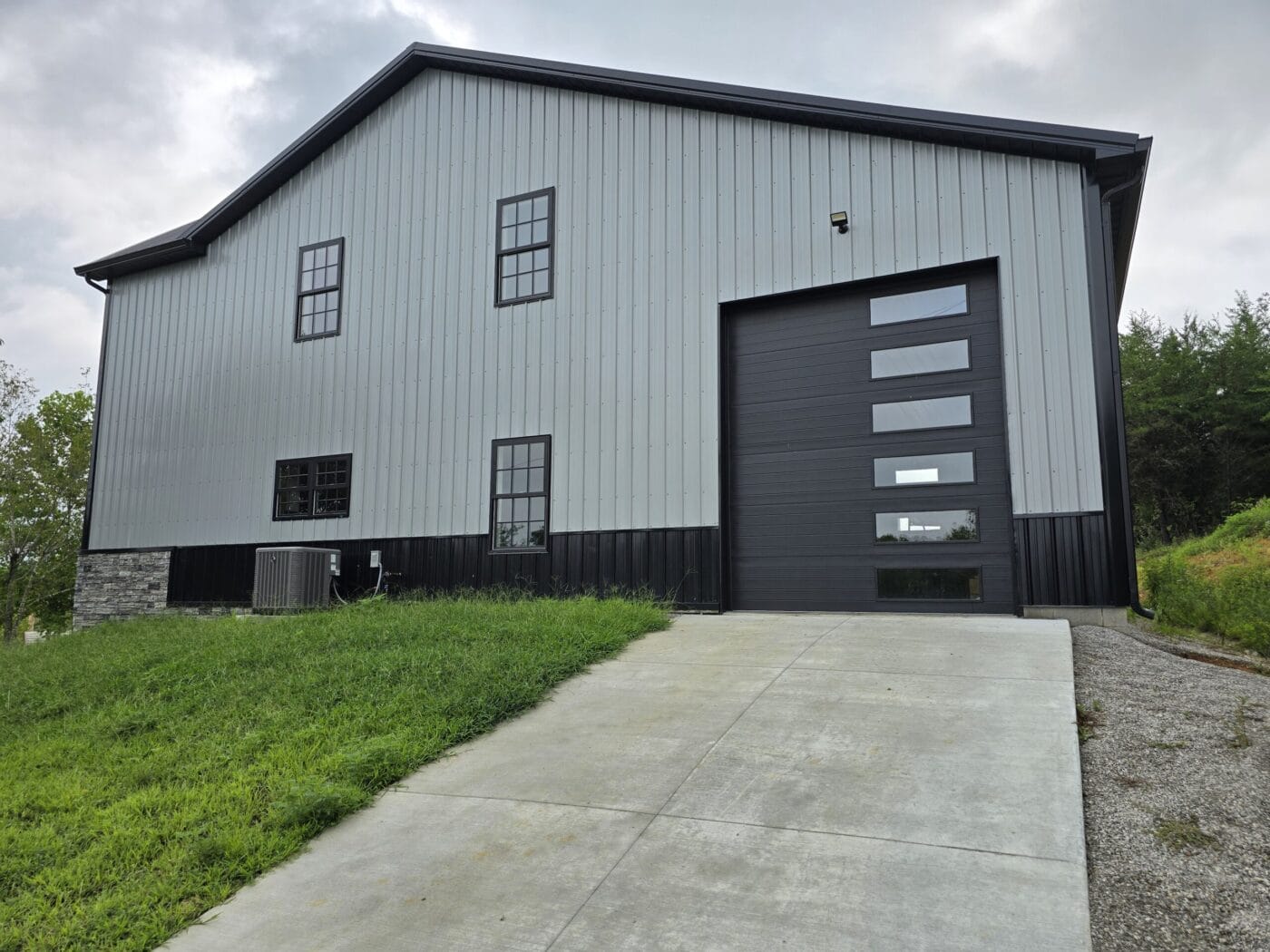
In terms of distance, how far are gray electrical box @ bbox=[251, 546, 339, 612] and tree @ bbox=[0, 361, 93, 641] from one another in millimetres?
15449

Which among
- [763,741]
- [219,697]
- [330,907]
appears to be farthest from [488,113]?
[330,907]

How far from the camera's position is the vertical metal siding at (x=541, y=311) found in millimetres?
7891

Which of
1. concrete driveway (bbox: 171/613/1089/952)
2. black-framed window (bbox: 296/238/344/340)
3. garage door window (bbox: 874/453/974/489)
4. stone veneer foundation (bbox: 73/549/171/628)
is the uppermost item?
black-framed window (bbox: 296/238/344/340)

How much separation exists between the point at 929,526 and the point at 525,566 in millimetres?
4818

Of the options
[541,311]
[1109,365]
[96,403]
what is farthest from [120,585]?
[1109,365]

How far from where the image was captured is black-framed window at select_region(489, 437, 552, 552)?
9922 mm

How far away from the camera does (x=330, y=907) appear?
271cm

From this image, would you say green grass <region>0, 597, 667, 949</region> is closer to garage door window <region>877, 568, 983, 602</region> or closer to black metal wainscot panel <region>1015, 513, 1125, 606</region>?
garage door window <region>877, 568, 983, 602</region>

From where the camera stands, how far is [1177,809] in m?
3.02

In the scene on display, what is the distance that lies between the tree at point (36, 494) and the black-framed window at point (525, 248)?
1785cm

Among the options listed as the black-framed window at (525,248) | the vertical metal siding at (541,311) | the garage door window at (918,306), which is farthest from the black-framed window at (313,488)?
the garage door window at (918,306)

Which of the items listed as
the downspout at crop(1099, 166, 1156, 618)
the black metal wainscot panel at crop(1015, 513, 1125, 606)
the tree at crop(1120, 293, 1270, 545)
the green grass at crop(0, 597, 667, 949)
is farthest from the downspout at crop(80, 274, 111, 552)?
the tree at crop(1120, 293, 1270, 545)

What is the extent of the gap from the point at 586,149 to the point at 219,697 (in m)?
7.96

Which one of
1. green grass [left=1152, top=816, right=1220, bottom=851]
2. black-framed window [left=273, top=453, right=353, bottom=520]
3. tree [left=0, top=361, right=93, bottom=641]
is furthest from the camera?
tree [left=0, top=361, right=93, bottom=641]
